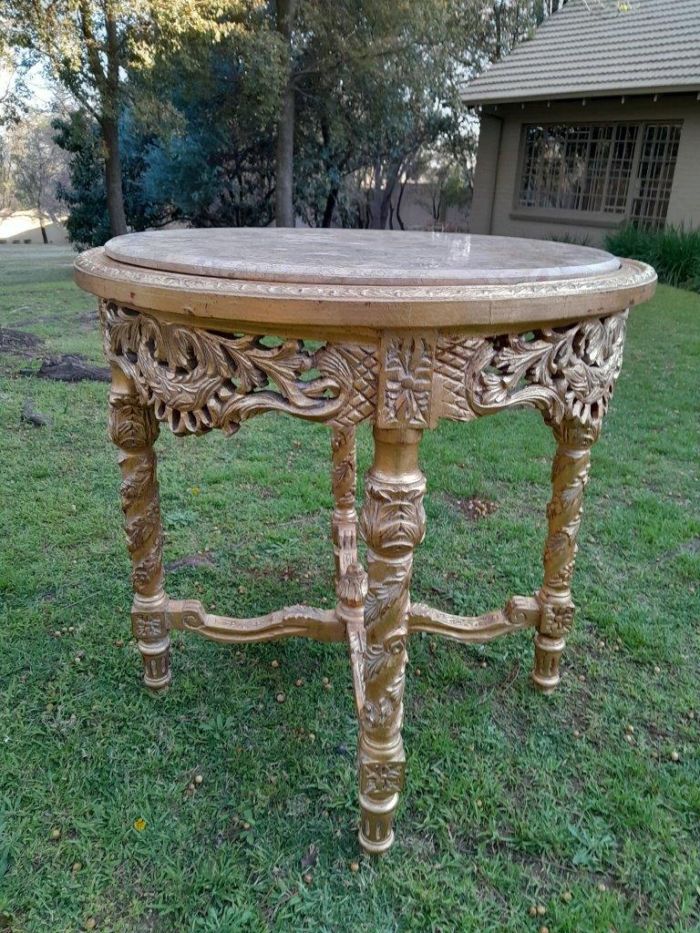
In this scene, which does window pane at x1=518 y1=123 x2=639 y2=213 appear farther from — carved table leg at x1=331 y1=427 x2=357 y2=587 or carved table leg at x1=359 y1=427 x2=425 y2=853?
carved table leg at x1=359 y1=427 x2=425 y2=853

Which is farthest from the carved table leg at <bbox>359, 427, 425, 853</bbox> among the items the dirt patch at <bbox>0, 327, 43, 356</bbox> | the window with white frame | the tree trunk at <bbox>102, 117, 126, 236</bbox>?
the window with white frame

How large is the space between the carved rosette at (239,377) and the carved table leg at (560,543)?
0.69 metres

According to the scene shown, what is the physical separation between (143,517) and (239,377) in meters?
0.72

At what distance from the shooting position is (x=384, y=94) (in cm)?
1202

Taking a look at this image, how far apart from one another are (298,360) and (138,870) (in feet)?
3.88

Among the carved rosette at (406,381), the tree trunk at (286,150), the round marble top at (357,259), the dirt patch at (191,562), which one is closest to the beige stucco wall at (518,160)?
the tree trunk at (286,150)

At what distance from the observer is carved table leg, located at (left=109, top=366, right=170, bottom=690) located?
1.65 m

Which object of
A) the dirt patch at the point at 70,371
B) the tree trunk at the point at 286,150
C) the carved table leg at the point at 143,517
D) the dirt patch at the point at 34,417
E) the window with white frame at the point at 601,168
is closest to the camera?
the carved table leg at the point at 143,517

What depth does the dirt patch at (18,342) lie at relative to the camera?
563 centimetres

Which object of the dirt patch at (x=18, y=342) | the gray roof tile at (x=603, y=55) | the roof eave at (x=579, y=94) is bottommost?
the dirt patch at (x=18, y=342)

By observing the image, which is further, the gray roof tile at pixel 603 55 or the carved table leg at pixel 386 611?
the gray roof tile at pixel 603 55

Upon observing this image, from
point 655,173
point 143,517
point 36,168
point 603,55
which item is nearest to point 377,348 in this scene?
point 143,517

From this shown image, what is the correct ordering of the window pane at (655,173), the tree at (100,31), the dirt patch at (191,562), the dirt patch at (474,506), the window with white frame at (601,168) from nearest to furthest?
the dirt patch at (191,562), the dirt patch at (474,506), the tree at (100,31), the window pane at (655,173), the window with white frame at (601,168)

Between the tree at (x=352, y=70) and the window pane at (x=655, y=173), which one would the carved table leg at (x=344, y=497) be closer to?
the tree at (x=352, y=70)
